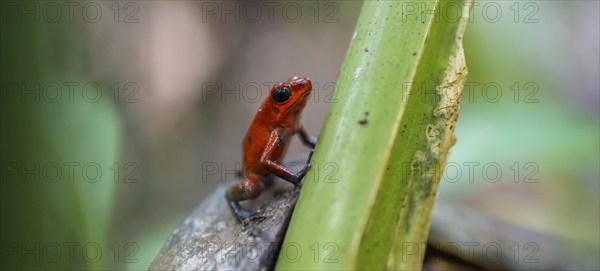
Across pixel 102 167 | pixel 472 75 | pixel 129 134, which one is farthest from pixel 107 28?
pixel 472 75

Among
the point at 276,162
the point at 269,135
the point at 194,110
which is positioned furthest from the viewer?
the point at 194,110

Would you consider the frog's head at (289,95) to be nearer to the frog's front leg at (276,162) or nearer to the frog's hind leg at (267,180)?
the frog's front leg at (276,162)

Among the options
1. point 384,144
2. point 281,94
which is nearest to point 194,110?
point 281,94

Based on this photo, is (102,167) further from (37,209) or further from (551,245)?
(551,245)

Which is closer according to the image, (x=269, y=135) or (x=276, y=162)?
(x=276, y=162)

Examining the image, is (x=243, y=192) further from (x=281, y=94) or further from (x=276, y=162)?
(x=281, y=94)

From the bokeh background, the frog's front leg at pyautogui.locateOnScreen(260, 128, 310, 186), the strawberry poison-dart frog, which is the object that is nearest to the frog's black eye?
the strawberry poison-dart frog
